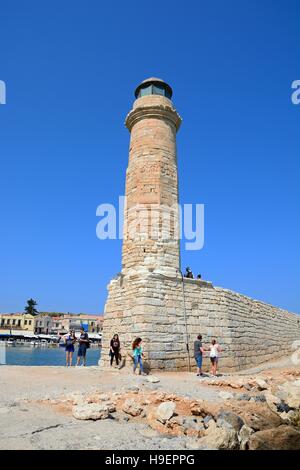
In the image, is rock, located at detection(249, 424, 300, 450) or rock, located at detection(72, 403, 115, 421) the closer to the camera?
rock, located at detection(249, 424, 300, 450)

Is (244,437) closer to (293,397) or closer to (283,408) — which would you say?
(283,408)

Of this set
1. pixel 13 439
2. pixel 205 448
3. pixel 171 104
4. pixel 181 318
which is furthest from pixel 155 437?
pixel 171 104

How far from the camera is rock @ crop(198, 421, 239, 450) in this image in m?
4.07

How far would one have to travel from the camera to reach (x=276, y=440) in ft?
15.0

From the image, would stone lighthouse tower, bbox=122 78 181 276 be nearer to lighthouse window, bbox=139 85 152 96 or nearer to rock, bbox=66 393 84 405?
lighthouse window, bbox=139 85 152 96

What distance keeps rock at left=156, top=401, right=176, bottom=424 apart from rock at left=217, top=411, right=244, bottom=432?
28.0 inches

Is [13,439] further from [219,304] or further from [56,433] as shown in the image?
[219,304]

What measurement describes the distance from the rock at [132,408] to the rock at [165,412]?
416mm

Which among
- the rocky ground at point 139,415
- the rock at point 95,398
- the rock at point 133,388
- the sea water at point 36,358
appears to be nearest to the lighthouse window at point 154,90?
the rocky ground at point 139,415

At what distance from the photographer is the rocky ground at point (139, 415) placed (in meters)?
4.11

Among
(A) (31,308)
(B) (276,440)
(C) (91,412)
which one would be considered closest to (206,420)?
(B) (276,440)

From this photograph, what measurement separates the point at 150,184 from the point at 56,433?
965 centimetres

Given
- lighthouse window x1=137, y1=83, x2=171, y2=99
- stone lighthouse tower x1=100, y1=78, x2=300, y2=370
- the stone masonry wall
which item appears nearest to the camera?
the stone masonry wall

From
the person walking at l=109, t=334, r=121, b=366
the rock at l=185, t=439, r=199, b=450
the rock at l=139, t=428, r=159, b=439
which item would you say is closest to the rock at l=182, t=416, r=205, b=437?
Answer: the rock at l=185, t=439, r=199, b=450
